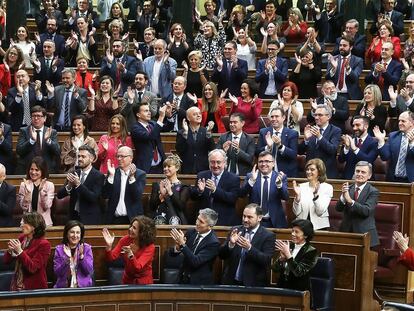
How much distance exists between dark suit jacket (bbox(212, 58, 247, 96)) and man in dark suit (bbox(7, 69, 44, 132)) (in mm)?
1866

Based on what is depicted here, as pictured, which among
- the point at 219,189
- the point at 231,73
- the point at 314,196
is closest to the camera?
the point at 314,196

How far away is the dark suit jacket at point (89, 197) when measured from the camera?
1088cm

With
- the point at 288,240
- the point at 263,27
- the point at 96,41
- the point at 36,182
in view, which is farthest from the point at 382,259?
the point at 96,41

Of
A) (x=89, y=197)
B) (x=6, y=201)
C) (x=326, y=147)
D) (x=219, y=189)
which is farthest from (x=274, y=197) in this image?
(x=6, y=201)

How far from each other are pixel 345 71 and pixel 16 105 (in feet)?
10.7

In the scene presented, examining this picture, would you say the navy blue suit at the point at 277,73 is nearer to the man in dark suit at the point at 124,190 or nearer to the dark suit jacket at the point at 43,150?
the dark suit jacket at the point at 43,150

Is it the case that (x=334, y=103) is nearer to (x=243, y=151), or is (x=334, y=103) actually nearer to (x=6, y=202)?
(x=243, y=151)

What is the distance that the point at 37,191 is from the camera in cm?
1090

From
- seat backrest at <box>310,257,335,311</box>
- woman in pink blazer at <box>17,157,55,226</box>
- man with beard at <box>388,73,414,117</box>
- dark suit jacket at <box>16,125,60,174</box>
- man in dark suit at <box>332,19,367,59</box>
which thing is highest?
man in dark suit at <box>332,19,367,59</box>

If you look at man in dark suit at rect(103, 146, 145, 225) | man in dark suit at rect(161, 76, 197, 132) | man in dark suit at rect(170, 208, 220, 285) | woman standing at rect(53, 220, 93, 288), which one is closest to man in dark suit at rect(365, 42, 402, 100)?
man in dark suit at rect(161, 76, 197, 132)

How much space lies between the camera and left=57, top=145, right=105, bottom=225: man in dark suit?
1088 cm

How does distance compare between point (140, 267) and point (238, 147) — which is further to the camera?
point (238, 147)

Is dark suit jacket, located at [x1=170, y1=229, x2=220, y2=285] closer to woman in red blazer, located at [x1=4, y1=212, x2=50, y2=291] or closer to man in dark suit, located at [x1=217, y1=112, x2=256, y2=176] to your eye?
woman in red blazer, located at [x1=4, y1=212, x2=50, y2=291]

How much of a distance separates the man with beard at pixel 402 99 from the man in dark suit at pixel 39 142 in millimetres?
3130
